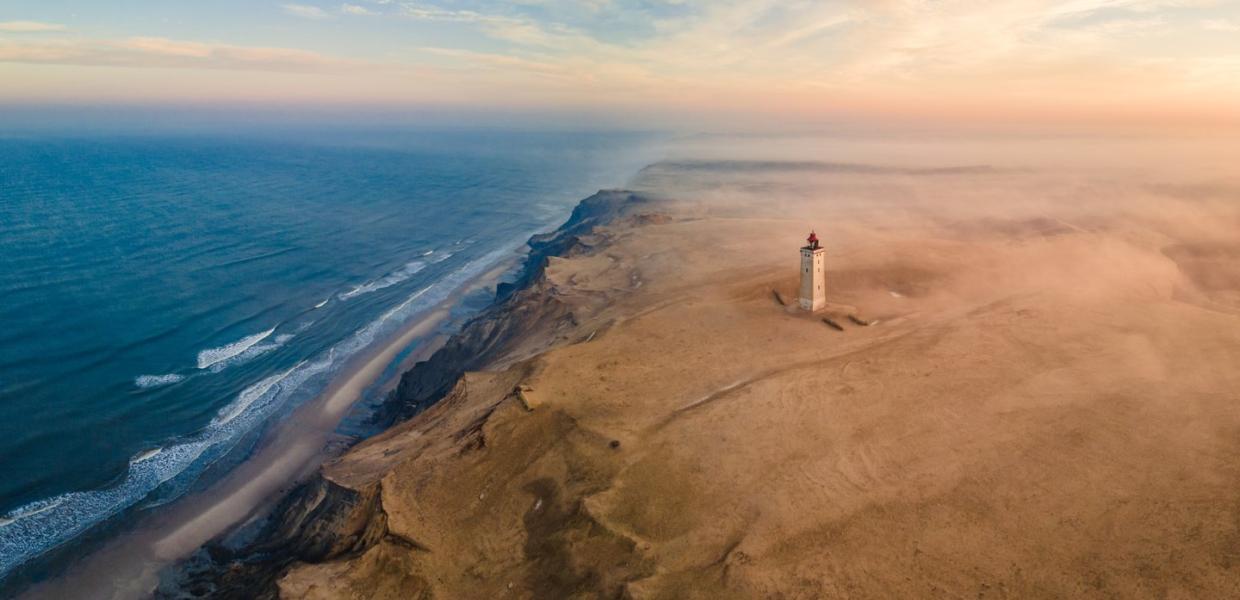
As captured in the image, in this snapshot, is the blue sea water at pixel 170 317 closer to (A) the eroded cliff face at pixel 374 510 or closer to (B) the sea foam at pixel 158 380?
(B) the sea foam at pixel 158 380

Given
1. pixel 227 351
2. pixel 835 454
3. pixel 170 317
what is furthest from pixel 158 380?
pixel 835 454

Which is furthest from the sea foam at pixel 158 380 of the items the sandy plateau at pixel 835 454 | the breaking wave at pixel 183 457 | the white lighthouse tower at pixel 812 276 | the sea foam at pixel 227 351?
the white lighthouse tower at pixel 812 276

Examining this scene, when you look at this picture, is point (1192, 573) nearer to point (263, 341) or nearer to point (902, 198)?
point (263, 341)

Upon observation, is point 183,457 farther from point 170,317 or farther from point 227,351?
point 170,317

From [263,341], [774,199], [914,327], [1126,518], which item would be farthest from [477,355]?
[774,199]

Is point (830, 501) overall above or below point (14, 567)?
above

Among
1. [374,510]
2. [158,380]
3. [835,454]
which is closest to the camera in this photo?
[835,454]
